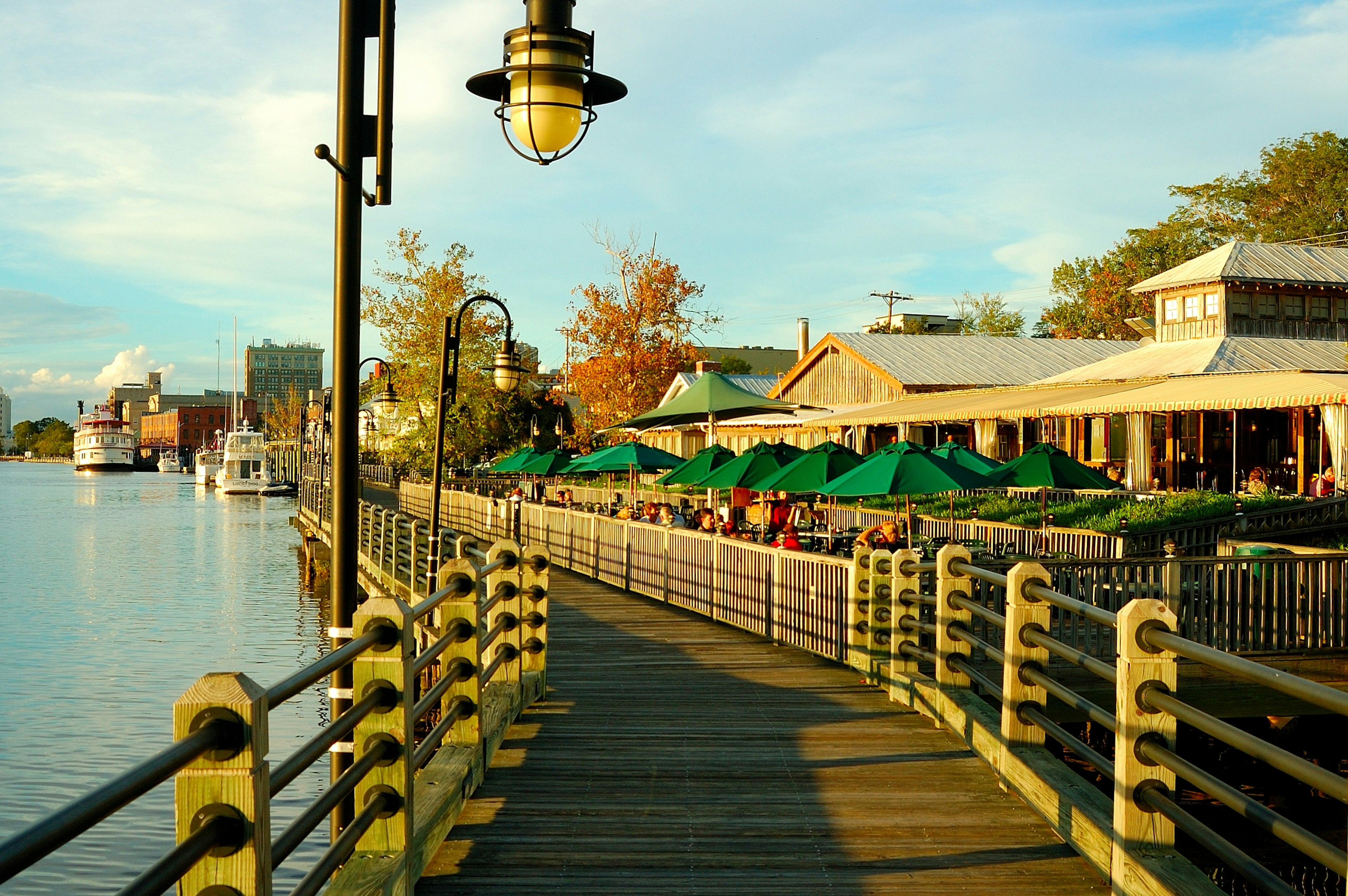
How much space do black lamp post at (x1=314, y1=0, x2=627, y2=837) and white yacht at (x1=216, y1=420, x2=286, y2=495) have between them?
10505 centimetres

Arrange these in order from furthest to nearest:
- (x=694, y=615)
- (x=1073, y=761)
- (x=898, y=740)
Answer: (x=694, y=615), (x=1073, y=761), (x=898, y=740)

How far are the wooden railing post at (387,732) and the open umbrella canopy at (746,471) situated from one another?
1505 cm

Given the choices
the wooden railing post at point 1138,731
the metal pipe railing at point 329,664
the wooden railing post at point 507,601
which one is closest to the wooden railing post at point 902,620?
the wooden railing post at point 507,601

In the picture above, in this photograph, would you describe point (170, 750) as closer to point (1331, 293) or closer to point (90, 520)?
point (1331, 293)

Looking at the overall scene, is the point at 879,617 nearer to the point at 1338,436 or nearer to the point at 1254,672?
the point at 1254,672

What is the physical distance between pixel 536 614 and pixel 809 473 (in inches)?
385

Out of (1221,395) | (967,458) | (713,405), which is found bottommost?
(967,458)

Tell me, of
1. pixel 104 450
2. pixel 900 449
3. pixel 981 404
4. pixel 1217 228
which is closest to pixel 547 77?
pixel 900 449

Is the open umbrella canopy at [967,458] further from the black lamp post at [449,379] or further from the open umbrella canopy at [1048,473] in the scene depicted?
the black lamp post at [449,379]

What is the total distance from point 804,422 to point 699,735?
3159cm

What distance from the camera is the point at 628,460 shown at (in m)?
26.8

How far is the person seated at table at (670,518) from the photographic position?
23.0 metres

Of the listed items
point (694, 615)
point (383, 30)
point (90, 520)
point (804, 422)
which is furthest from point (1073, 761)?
point (90, 520)

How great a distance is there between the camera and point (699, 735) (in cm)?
848
